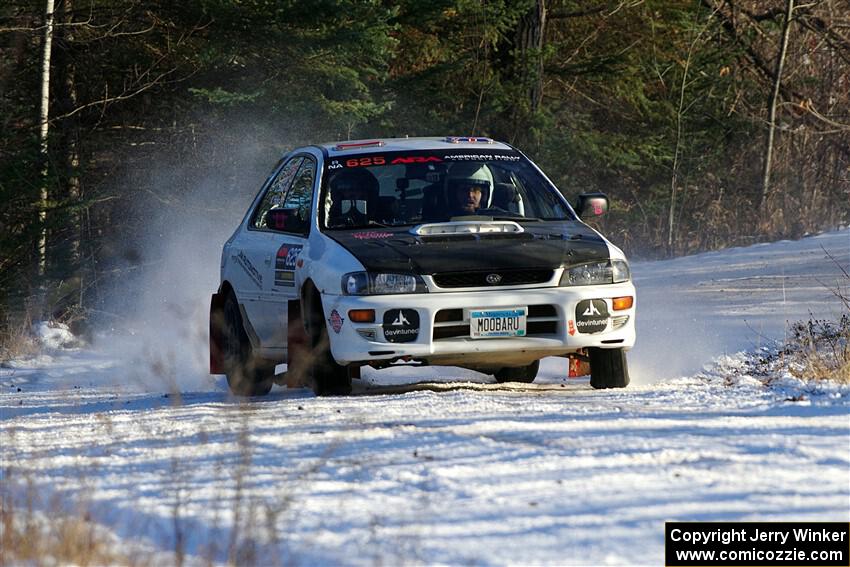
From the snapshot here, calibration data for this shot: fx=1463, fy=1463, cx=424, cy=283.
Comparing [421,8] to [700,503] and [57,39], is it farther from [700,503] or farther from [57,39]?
[700,503]

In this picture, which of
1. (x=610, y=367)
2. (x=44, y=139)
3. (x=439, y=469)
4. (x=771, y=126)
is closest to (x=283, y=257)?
(x=610, y=367)

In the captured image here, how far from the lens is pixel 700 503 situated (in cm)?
504

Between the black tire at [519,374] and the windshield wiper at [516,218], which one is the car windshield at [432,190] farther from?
the black tire at [519,374]

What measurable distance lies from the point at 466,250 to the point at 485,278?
26cm

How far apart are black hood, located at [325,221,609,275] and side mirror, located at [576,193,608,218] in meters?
0.53

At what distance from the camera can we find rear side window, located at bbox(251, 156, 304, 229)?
10.9 meters

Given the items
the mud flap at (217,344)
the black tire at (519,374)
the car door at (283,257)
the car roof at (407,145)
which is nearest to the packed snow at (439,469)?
the car door at (283,257)

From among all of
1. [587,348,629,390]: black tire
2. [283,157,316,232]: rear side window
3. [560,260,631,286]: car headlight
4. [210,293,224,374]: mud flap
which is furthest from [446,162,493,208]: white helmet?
[210,293,224,374]: mud flap

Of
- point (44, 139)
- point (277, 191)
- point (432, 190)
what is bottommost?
point (432, 190)

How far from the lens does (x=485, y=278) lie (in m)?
8.77

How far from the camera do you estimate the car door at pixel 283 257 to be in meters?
9.77

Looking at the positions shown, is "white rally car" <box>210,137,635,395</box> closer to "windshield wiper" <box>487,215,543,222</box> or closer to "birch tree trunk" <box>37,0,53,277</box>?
"windshield wiper" <box>487,215,543,222</box>

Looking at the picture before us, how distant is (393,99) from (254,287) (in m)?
16.8

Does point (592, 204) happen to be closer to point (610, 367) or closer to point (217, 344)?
point (610, 367)
